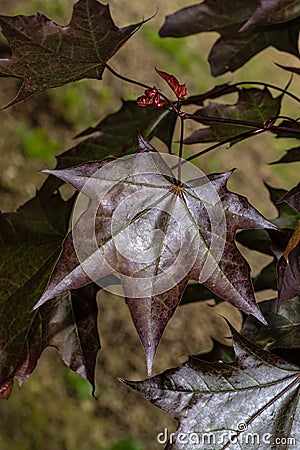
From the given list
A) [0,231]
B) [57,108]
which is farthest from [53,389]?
[0,231]

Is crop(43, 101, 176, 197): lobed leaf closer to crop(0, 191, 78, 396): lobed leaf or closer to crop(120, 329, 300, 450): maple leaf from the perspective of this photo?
crop(0, 191, 78, 396): lobed leaf

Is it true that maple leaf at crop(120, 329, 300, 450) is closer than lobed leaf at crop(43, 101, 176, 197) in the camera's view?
Yes

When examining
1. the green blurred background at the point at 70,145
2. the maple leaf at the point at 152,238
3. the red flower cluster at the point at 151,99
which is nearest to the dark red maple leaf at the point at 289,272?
the maple leaf at the point at 152,238

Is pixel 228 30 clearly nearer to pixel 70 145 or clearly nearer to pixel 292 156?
pixel 292 156

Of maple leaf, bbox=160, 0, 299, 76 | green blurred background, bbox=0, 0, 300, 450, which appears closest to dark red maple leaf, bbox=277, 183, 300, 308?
maple leaf, bbox=160, 0, 299, 76

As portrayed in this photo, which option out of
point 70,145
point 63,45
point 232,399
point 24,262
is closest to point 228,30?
point 63,45

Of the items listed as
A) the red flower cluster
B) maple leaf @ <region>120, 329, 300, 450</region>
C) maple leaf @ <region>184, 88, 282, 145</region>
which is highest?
the red flower cluster
